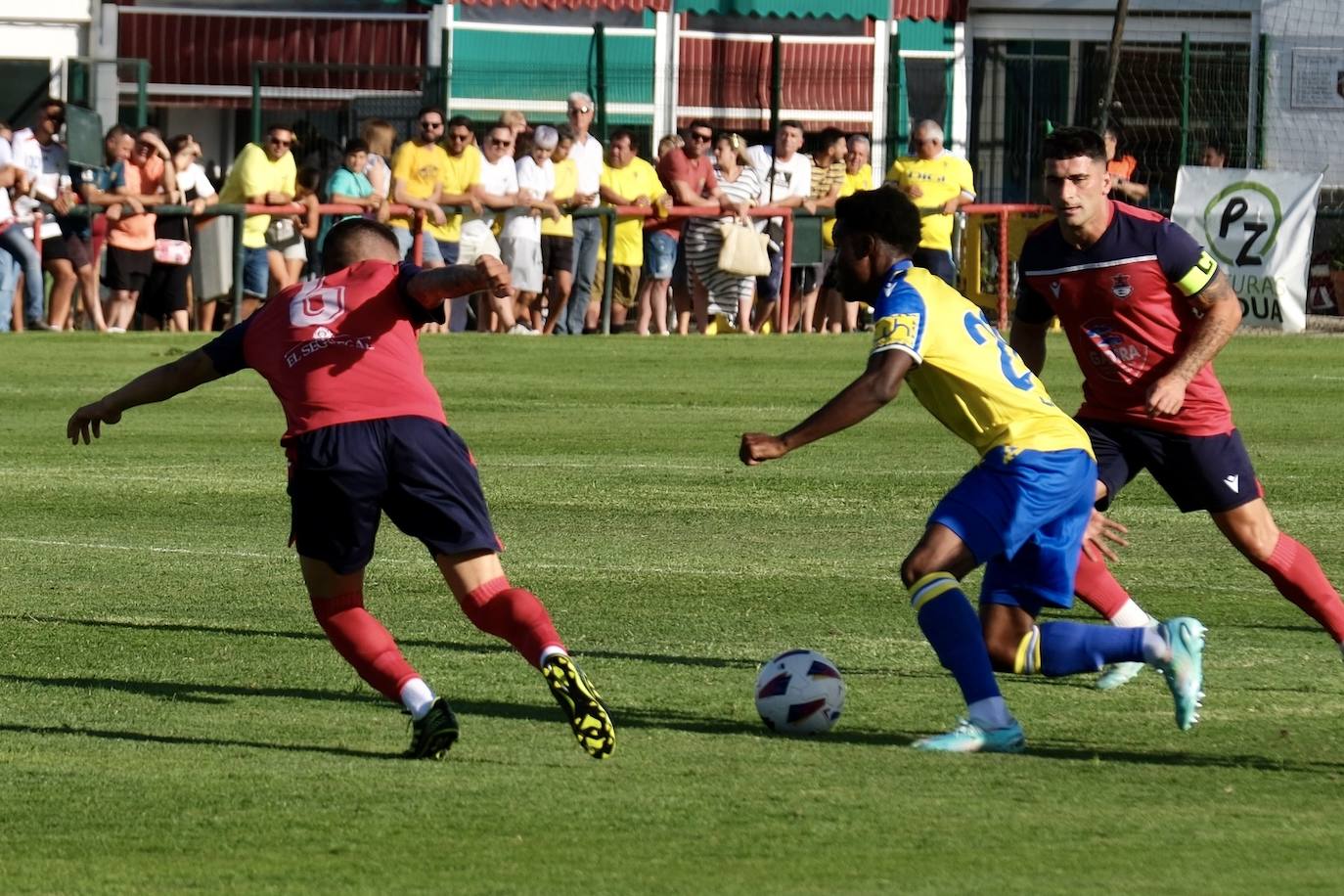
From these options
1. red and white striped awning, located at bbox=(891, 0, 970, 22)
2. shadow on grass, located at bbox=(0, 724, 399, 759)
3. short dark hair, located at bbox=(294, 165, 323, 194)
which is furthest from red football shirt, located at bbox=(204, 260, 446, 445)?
red and white striped awning, located at bbox=(891, 0, 970, 22)

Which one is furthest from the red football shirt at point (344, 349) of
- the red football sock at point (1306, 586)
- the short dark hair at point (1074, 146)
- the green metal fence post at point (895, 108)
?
the green metal fence post at point (895, 108)

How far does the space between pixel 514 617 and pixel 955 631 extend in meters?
1.25

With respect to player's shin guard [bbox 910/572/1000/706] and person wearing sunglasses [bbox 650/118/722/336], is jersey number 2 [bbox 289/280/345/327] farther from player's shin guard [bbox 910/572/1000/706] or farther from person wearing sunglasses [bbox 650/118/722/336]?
person wearing sunglasses [bbox 650/118/722/336]

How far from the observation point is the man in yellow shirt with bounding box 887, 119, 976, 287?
21234 mm

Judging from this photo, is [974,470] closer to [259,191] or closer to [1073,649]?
[1073,649]

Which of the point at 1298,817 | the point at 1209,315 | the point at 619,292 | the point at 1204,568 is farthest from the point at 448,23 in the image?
the point at 1298,817

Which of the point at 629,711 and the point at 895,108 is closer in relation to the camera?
the point at 629,711

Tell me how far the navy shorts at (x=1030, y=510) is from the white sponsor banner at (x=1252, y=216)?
1714cm

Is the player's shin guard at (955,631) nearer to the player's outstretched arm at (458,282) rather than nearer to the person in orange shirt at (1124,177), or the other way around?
the player's outstretched arm at (458,282)

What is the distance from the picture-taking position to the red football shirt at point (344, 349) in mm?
6848

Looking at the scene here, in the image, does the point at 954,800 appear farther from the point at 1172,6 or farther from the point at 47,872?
the point at 1172,6

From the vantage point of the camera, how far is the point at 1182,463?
8062 millimetres

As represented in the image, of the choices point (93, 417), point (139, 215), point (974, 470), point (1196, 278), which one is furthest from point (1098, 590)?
point (139, 215)

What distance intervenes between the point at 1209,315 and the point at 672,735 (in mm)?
2288
